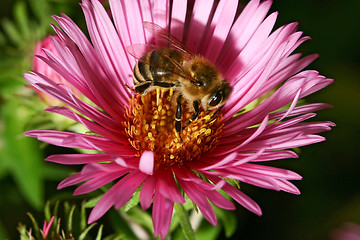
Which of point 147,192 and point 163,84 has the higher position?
point 163,84

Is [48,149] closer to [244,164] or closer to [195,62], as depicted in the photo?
[195,62]

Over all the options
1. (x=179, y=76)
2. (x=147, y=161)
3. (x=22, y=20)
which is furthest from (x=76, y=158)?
(x=22, y=20)

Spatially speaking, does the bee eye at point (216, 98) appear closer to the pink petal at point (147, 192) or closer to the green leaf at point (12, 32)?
the pink petal at point (147, 192)

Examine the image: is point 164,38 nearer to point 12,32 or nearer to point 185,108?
point 185,108

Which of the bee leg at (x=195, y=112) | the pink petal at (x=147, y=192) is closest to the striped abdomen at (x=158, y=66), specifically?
the bee leg at (x=195, y=112)

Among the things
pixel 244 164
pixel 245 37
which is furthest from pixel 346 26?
pixel 244 164

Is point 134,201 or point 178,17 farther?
point 178,17
